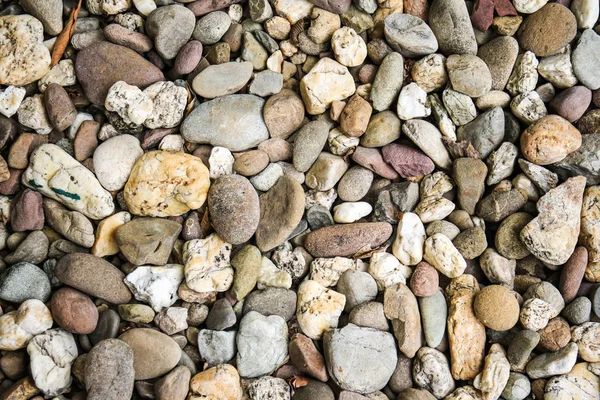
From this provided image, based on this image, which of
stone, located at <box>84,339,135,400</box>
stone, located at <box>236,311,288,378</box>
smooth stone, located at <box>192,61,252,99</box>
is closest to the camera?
stone, located at <box>84,339,135,400</box>

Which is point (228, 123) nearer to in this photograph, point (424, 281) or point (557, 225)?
point (424, 281)

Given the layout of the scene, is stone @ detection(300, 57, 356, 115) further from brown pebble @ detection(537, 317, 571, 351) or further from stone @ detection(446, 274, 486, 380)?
brown pebble @ detection(537, 317, 571, 351)

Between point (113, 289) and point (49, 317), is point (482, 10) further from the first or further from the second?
point (49, 317)

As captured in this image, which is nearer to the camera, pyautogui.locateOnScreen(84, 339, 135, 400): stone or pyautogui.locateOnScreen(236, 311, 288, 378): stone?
pyautogui.locateOnScreen(84, 339, 135, 400): stone

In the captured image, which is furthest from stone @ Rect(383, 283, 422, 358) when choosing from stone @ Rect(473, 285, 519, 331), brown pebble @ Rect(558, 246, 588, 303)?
brown pebble @ Rect(558, 246, 588, 303)

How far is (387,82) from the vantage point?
5.68ft

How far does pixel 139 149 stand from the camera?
1.75 metres

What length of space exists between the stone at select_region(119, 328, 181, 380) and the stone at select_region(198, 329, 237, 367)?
0.07m

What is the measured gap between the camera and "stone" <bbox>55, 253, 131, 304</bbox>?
1624mm

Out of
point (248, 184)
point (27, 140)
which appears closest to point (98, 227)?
point (27, 140)

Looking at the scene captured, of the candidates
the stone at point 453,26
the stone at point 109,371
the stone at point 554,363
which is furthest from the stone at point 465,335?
the stone at point 109,371

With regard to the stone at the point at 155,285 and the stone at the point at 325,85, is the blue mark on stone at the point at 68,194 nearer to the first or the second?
the stone at the point at 155,285

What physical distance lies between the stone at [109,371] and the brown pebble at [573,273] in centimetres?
128

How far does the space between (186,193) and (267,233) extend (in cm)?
27
